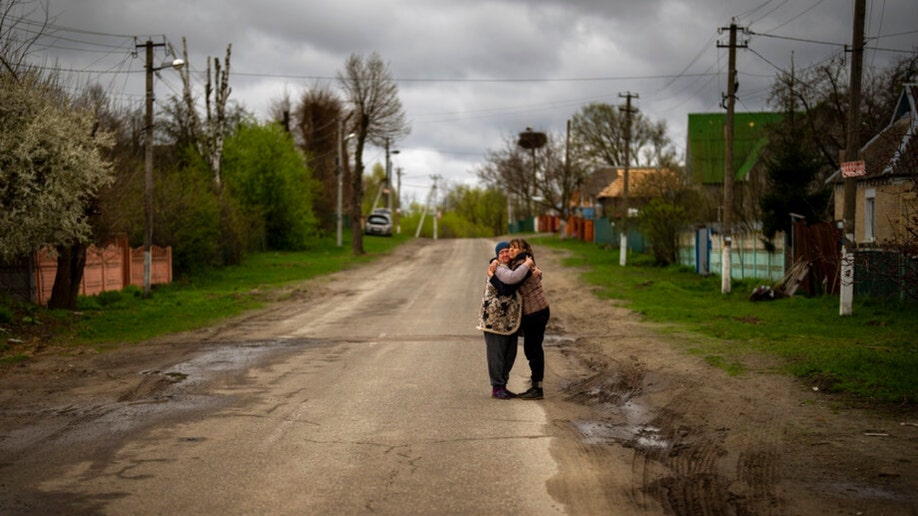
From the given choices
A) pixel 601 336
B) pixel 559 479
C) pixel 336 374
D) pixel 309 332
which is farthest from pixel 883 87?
pixel 559 479

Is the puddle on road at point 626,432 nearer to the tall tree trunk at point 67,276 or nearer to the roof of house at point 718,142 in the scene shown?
the tall tree trunk at point 67,276

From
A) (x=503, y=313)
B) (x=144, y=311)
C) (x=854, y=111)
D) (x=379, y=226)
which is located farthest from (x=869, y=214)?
(x=379, y=226)

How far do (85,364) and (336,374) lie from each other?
433 centimetres

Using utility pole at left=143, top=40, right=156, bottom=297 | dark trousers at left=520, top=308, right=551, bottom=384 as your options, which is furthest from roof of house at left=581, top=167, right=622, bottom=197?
dark trousers at left=520, top=308, right=551, bottom=384

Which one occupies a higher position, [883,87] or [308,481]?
[883,87]

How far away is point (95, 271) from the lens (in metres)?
26.8

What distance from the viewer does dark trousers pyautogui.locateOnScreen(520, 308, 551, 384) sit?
1087 cm

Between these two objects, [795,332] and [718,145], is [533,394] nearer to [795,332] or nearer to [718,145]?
[795,332]

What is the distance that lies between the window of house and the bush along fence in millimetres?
21773

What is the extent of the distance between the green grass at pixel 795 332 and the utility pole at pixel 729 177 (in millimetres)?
646

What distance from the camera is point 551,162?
68.0 meters

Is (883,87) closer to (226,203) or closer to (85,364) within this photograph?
(226,203)

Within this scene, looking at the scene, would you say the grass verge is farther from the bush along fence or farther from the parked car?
the parked car

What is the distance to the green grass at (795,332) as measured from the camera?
11.8 m
